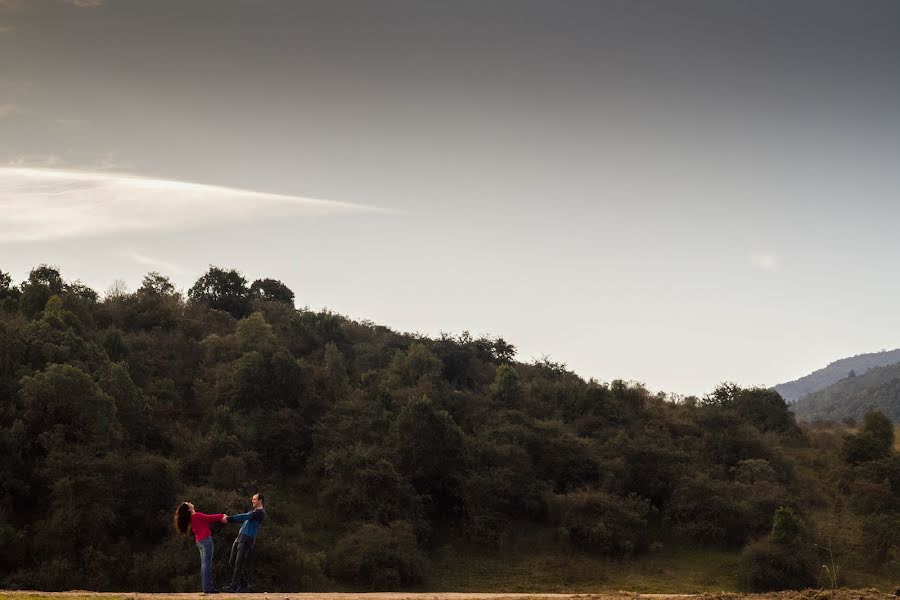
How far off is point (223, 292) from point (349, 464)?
116 ft

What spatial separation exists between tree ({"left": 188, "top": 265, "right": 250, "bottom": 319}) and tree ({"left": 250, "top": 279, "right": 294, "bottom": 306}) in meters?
3.91

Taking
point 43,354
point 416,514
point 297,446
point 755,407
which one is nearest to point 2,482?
point 43,354

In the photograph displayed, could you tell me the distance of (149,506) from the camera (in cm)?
2988

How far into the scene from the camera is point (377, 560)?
3030 centimetres

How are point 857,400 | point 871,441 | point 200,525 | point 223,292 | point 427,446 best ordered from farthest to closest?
point 857,400
point 223,292
point 871,441
point 427,446
point 200,525

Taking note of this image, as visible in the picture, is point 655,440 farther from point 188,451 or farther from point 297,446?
point 188,451

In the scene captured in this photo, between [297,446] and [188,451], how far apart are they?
6567mm

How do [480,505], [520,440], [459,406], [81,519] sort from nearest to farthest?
1. [81,519]
2. [480,505]
3. [520,440]
4. [459,406]

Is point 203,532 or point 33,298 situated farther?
point 33,298

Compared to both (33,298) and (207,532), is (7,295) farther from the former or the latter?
(207,532)

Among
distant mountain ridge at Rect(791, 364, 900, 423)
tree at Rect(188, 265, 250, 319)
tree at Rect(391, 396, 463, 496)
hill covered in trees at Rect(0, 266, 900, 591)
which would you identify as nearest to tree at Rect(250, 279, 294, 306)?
tree at Rect(188, 265, 250, 319)

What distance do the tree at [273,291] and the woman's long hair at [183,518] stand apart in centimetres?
5820

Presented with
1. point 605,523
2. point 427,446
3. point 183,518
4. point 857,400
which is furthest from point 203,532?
point 857,400

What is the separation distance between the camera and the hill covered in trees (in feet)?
93.0
